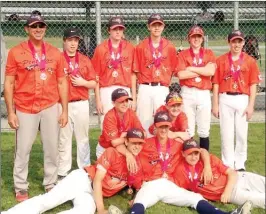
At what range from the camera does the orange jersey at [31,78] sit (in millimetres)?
5156

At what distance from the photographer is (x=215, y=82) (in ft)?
20.3

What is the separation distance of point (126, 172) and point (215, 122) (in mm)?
A: 4498

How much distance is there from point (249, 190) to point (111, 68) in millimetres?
2152

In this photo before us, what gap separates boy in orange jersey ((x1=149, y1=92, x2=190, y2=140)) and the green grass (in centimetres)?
83

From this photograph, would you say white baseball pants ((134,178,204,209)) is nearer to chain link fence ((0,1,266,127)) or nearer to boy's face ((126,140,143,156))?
boy's face ((126,140,143,156))

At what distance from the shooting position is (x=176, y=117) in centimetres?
581

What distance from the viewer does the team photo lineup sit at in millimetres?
5137

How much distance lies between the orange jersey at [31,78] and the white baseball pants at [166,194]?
1.35 m

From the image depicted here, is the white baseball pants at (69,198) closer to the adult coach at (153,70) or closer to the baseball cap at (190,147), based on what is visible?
the baseball cap at (190,147)

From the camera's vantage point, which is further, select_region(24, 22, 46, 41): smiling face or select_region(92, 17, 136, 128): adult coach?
select_region(92, 17, 136, 128): adult coach

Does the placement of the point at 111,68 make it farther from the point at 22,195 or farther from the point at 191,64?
the point at 22,195

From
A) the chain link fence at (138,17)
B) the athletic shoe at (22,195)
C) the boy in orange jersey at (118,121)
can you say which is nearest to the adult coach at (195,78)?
the boy in orange jersey at (118,121)

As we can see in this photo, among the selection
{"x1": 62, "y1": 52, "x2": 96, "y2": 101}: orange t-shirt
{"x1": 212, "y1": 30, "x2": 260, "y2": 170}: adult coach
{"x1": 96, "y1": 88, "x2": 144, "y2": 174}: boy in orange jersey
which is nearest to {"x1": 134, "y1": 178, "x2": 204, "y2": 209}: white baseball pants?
{"x1": 96, "y1": 88, "x2": 144, "y2": 174}: boy in orange jersey

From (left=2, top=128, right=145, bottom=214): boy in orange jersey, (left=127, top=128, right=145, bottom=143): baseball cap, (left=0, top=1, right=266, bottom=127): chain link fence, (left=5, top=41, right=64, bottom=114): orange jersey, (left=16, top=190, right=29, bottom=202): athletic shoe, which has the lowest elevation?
(left=16, top=190, right=29, bottom=202): athletic shoe
